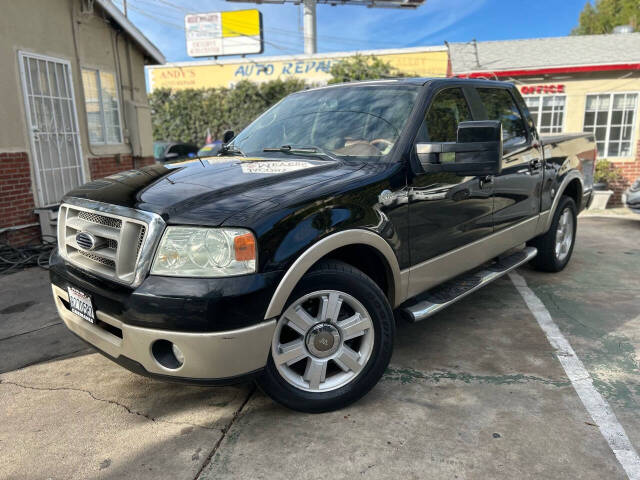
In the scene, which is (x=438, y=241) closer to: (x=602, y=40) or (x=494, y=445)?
(x=494, y=445)

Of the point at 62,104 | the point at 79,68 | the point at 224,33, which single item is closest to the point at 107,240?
the point at 62,104

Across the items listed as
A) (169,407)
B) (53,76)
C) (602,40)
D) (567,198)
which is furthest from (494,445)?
(602,40)

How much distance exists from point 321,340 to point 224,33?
3413cm

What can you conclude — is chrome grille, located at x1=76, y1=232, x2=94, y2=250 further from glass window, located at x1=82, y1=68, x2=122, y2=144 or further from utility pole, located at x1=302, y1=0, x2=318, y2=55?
utility pole, located at x1=302, y1=0, x2=318, y2=55

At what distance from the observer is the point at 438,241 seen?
3.30 m

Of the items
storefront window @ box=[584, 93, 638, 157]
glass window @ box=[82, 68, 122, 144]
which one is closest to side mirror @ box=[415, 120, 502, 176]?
glass window @ box=[82, 68, 122, 144]

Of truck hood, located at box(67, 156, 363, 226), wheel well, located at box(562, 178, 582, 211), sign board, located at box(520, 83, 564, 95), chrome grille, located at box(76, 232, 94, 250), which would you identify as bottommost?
wheel well, located at box(562, 178, 582, 211)

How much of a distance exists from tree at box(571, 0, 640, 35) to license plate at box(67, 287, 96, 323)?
35054 mm

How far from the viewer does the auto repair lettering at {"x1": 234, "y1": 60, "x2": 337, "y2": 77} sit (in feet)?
85.7

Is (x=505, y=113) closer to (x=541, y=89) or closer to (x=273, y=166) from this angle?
(x=273, y=166)

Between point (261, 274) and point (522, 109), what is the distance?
11.9 feet

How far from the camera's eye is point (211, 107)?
79.5ft

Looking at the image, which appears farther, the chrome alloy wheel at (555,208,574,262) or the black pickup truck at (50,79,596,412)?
the chrome alloy wheel at (555,208,574,262)

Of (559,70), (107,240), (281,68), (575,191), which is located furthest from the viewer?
(281,68)
